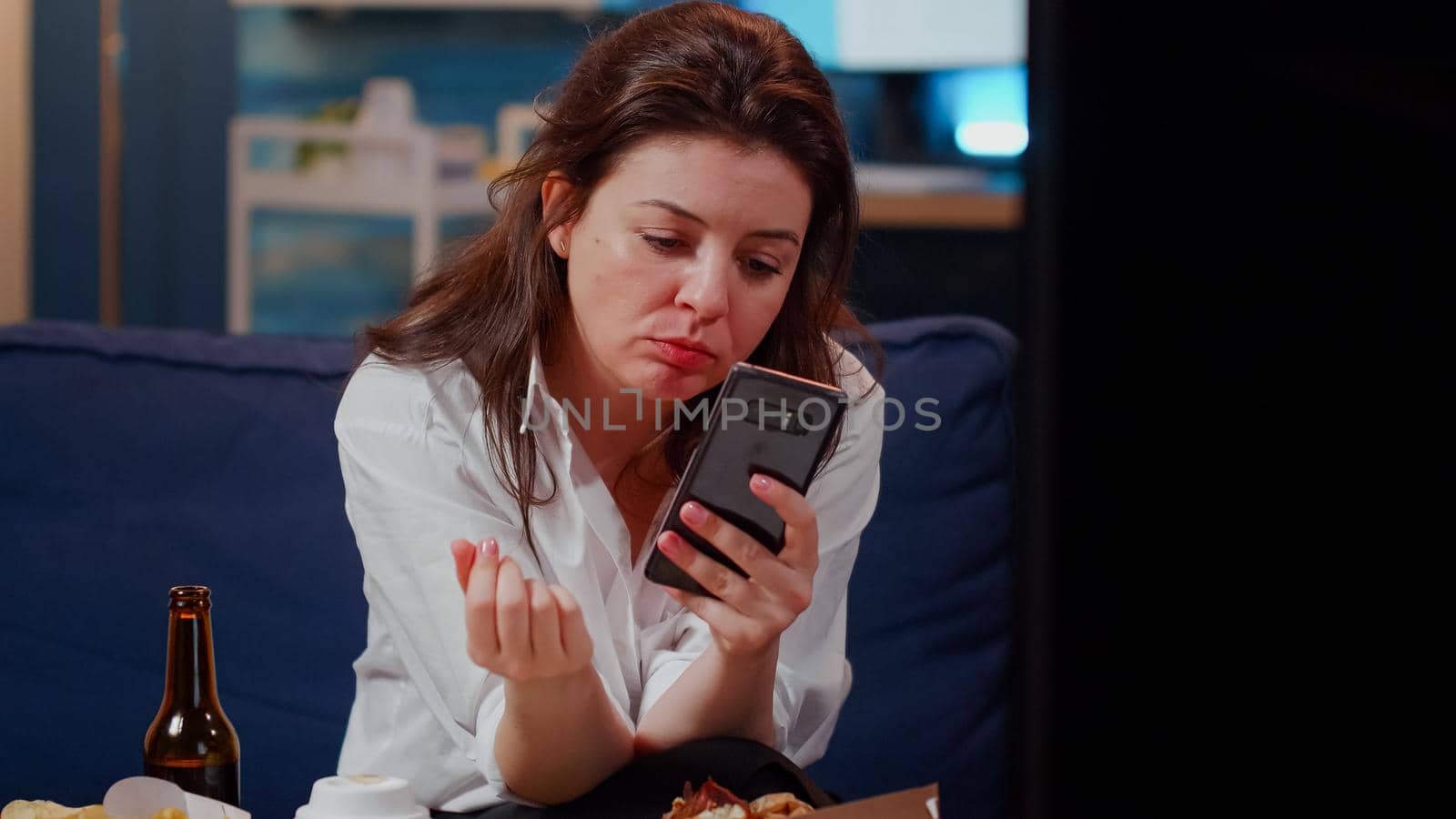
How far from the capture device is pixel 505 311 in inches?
29.2

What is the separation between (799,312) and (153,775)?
0.42 m

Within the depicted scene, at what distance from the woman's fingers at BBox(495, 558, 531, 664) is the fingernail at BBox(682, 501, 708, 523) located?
79 millimetres

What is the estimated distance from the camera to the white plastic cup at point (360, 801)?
63 cm

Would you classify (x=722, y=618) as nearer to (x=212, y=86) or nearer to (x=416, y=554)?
(x=416, y=554)

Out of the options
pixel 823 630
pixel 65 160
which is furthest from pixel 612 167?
pixel 65 160

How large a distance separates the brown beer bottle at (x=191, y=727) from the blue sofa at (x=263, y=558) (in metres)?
0.08

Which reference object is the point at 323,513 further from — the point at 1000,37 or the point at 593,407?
the point at 1000,37

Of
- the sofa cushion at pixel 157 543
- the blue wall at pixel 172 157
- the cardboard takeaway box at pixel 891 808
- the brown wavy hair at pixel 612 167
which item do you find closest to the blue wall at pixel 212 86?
the blue wall at pixel 172 157

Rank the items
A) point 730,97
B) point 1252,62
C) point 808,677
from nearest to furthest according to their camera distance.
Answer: point 1252,62 → point 730,97 → point 808,677

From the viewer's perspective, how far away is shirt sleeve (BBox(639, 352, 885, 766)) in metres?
0.73

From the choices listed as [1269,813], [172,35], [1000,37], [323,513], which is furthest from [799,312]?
[172,35]

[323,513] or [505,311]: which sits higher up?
[505,311]

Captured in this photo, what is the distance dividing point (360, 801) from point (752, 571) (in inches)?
8.5

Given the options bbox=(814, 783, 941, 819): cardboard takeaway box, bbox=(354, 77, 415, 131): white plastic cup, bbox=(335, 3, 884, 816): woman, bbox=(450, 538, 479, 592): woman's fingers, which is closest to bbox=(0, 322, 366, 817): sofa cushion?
bbox=(335, 3, 884, 816): woman
